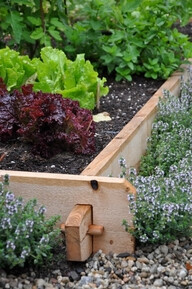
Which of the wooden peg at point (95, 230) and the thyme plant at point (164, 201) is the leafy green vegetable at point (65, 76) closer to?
the thyme plant at point (164, 201)

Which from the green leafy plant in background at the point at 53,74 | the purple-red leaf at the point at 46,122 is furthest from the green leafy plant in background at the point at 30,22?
the purple-red leaf at the point at 46,122

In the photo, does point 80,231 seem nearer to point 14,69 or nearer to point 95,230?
point 95,230

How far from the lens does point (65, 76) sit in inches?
211

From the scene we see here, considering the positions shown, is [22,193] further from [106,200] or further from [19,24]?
[19,24]

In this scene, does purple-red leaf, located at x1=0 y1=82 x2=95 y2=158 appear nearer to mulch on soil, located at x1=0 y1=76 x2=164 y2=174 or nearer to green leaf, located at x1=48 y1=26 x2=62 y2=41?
mulch on soil, located at x1=0 y1=76 x2=164 y2=174

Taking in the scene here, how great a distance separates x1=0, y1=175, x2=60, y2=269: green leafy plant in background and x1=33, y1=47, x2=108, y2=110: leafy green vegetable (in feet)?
4.91

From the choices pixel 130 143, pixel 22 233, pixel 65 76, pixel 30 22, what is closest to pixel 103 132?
pixel 130 143

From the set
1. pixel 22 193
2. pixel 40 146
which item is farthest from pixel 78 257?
pixel 40 146

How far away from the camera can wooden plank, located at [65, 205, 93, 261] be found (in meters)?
3.90

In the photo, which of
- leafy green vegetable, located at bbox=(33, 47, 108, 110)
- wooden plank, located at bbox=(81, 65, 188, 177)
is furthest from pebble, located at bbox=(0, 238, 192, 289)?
leafy green vegetable, located at bbox=(33, 47, 108, 110)

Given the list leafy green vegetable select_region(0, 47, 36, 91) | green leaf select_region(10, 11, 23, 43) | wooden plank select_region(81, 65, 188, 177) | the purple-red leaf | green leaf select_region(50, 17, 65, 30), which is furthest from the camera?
green leaf select_region(50, 17, 65, 30)

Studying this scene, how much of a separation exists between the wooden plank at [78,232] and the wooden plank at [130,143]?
31cm

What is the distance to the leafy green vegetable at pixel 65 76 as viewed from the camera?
17.4 feet

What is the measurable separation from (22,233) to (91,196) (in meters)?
0.53
